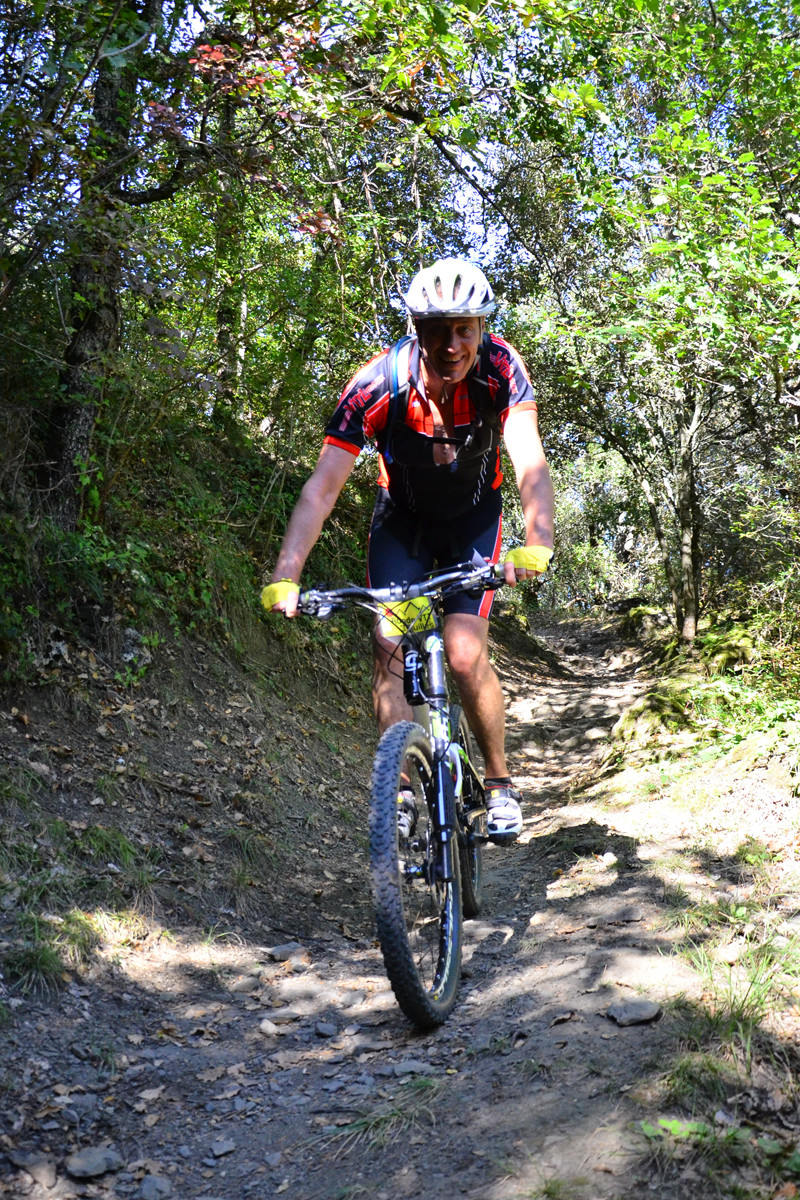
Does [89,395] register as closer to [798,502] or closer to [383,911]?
[383,911]

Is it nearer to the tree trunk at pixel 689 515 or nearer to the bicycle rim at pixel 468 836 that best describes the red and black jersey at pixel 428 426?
the bicycle rim at pixel 468 836

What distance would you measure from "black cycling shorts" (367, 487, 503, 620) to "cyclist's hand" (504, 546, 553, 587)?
764 mm

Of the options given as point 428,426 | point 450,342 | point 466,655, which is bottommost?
point 466,655

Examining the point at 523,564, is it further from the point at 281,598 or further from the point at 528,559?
the point at 281,598

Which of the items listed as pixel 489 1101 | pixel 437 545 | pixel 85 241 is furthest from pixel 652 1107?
pixel 85 241

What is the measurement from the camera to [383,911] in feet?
9.04

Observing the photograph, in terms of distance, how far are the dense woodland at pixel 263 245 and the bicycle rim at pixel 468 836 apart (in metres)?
2.31

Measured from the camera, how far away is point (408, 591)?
3.21 metres

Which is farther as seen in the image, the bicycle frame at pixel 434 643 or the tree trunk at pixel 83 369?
the tree trunk at pixel 83 369

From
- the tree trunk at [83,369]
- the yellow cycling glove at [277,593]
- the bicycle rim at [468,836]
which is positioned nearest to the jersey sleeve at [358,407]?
the yellow cycling glove at [277,593]

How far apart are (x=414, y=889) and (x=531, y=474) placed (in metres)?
1.63

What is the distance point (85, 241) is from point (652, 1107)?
13.5 feet

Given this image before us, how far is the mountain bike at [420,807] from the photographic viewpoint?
2801 millimetres

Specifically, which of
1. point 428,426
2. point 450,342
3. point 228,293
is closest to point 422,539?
point 428,426
